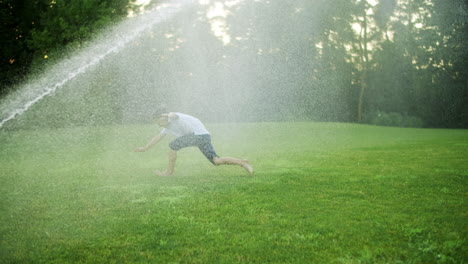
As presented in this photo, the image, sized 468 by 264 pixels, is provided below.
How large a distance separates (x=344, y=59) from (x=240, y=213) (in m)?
35.3

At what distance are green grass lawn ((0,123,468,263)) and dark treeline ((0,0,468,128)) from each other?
21989 millimetres

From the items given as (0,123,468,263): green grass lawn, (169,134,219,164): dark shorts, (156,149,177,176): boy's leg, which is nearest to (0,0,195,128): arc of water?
(0,123,468,263): green grass lawn

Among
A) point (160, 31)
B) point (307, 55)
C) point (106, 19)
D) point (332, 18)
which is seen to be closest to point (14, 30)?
point (106, 19)

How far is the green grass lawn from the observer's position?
3301mm

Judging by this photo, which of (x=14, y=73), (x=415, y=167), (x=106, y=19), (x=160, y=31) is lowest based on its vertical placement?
(x=415, y=167)

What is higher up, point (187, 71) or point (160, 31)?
point (160, 31)

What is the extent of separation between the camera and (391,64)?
35.5 metres

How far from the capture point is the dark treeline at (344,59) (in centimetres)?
3297

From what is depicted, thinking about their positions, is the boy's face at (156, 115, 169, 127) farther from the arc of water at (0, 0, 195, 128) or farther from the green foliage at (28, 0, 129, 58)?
the green foliage at (28, 0, 129, 58)

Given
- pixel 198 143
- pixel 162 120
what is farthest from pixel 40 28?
pixel 198 143

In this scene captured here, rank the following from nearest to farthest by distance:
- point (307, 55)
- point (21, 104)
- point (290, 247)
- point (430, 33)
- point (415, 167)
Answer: point (290, 247), point (415, 167), point (21, 104), point (430, 33), point (307, 55)

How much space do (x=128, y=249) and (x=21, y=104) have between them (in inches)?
553

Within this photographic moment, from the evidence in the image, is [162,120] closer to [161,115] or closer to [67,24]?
[161,115]

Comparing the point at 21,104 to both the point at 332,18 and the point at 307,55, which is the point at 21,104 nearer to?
the point at 307,55
